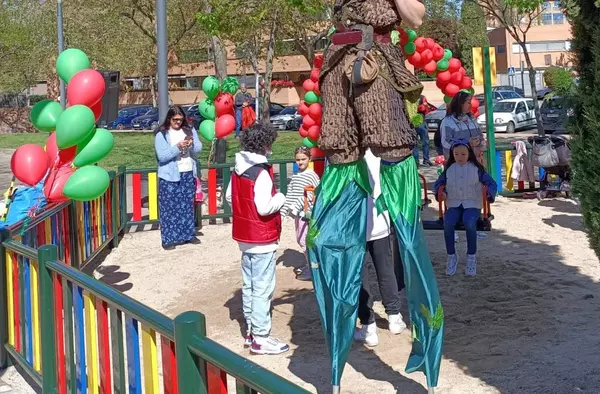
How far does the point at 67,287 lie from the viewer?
13.6 feet

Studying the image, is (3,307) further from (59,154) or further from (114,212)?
(114,212)

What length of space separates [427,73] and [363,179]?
522 cm

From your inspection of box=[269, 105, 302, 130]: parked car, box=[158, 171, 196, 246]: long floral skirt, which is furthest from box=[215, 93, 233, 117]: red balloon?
box=[269, 105, 302, 130]: parked car

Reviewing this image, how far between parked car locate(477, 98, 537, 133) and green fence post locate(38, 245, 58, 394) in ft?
86.8

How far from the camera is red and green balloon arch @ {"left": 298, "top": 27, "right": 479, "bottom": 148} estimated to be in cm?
821

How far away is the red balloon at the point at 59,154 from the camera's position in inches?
232

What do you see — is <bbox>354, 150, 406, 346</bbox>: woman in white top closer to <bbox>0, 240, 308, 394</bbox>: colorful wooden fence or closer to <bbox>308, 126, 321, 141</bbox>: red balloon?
<bbox>0, 240, 308, 394</bbox>: colorful wooden fence

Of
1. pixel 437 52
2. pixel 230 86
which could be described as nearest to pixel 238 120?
pixel 230 86

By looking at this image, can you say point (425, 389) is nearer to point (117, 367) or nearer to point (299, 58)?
point (117, 367)

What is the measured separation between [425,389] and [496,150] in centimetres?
768

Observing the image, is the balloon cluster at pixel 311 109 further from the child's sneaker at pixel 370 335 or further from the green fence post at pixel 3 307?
the green fence post at pixel 3 307

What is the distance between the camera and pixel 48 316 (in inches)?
173

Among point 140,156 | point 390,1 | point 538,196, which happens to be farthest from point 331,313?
point 140,156

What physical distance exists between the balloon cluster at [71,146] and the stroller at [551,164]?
280 inches
